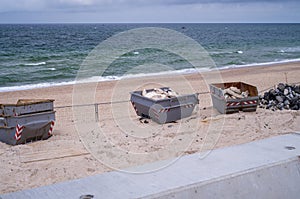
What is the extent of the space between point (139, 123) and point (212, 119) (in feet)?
7.64

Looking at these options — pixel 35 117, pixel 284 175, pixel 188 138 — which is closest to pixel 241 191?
pixel 284 175

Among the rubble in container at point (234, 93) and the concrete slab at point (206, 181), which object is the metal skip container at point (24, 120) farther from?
the concrete slab at point (206, 181)

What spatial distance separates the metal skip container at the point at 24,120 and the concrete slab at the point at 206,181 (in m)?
7.26

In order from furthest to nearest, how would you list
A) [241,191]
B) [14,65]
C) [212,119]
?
[14,65] < [212,119] < [241,191]

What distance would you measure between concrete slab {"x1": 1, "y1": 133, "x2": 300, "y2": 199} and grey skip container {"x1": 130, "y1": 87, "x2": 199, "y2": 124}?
334 inches

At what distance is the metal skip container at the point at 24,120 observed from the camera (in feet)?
34.6

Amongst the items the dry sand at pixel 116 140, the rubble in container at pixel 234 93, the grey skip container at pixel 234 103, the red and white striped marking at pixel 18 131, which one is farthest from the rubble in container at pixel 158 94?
the red and white striped marking at pixel 18 131

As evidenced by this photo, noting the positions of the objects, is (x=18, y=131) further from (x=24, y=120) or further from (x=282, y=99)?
(x=282, y=99)

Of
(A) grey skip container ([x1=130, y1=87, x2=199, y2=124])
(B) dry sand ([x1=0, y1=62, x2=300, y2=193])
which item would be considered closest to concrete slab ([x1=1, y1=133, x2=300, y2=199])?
(B) dry sand ([x1=0, y1=62, x2=300, y2=193])

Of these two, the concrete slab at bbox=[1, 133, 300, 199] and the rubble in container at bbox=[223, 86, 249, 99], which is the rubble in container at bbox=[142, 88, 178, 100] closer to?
the rubble in container at bbox=[223, 86, 249, 99]

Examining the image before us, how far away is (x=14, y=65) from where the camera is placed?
123 ft

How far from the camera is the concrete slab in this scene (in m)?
3.31

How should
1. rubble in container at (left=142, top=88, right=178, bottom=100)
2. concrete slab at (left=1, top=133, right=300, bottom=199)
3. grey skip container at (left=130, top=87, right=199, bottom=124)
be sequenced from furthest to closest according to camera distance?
rubble in container at (left=142, top=88, right=178, bottom=100) → grey skip container at (left=130, top=87, right=199, bottom=124) → concrete slab at (left=1, top=133, right=300, bottom=199)

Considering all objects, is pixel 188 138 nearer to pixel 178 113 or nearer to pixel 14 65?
pixel 178 113
